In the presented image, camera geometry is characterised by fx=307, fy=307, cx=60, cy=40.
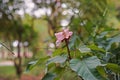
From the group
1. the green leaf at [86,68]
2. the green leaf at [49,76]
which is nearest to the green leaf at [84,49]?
the green leaf at [86,68]

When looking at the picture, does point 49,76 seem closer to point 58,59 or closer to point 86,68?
point 58,59

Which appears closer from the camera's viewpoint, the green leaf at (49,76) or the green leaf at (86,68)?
the green leaf at (86,68)

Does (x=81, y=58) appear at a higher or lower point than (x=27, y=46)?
higher

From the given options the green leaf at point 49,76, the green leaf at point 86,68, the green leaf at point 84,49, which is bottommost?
the green leaf at point 49,76

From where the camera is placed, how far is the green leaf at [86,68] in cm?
98

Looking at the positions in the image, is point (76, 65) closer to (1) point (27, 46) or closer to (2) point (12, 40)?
(2) point (12, 40)

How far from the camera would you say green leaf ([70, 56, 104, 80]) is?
98cm

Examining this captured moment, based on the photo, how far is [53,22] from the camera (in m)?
5.97

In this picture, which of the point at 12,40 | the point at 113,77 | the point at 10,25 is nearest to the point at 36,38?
the point at 12,40

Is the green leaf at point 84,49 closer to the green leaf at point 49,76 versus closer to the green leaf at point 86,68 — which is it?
the green leaf at point 86,68

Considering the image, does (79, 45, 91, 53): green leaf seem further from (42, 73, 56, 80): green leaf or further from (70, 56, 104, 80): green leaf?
(42, 73, 56, 80): green leaf

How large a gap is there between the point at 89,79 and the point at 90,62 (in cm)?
9

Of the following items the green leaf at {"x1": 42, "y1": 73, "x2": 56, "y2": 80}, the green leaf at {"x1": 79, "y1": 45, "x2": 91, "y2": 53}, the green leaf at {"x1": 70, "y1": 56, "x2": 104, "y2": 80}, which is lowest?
the green leaf at {"x1": 42, "y1": 73, "x2": 56, "y2": 80}

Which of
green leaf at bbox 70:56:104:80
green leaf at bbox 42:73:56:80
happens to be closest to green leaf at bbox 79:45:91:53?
green leaf at bbox 70:56:104:80
